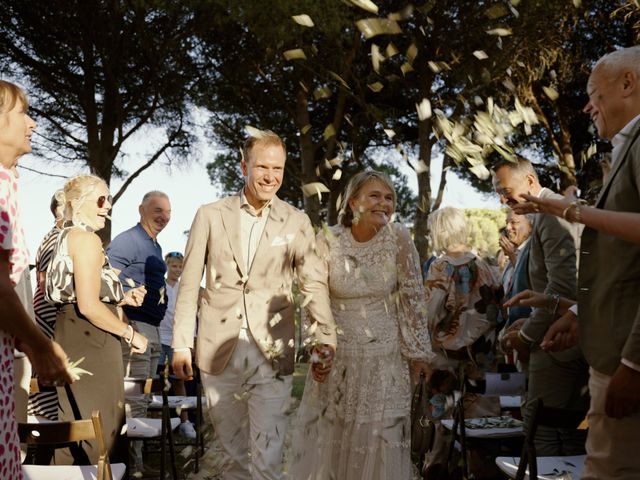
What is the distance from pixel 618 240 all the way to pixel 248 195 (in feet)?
7.25

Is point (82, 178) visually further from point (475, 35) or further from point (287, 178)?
point (287, 178)

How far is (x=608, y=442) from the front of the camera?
257cm

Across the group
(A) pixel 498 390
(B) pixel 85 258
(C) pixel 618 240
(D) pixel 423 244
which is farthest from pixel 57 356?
(D) pixel 423 244

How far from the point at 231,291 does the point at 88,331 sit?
0.76m


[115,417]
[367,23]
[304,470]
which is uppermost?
[367,23]

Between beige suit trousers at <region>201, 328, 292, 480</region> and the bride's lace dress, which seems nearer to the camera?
beige suit trousers at <region>201, 328, 292, 480</region>

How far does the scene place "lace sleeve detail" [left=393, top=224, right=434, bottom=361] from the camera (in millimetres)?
4633

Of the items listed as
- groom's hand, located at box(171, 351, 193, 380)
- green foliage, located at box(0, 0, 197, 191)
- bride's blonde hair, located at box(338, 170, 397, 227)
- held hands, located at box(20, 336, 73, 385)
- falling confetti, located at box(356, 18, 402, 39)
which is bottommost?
groom's hand, located at box(171, 351, 193, 380)

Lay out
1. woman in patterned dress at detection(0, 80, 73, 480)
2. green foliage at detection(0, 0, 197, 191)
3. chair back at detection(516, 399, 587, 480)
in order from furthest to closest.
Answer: green foliage at detection(0, 0, 197, 191) < chair back at detection(516, 399, 587, 480) < woman in patterned dress at detection(0, 80, 73, 480)

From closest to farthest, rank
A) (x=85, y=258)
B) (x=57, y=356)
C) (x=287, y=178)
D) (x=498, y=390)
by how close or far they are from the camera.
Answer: (x=57, y=356) < (x=85, y=258) < (x=498, y=390) < (x=287, y=178)

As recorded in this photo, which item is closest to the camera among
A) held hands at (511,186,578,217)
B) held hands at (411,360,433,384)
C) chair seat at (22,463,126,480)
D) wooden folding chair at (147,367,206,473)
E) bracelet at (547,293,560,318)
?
held hands at (511,186,578,217)

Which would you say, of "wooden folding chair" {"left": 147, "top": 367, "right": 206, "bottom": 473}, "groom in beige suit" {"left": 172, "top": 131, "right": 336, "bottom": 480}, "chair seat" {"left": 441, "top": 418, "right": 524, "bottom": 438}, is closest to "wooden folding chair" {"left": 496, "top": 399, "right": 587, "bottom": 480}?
"chair seat" {"left": 441, "top": 418, "right": 524, "bottom": 438}

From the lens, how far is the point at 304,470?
15.5ft

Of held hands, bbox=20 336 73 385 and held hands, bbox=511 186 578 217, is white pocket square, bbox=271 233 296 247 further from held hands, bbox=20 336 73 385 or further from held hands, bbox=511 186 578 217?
held hands, bbox=20 336 73 385
